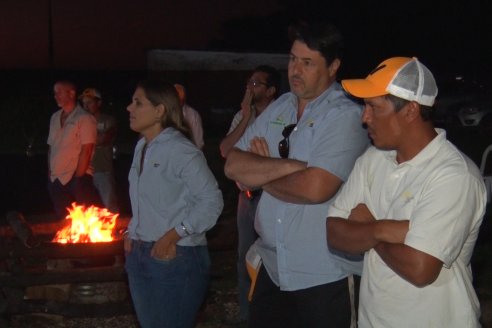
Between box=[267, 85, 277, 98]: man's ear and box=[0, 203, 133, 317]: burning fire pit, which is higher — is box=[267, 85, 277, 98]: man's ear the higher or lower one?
the higher one

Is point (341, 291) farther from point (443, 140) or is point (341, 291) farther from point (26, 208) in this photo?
point (26, 208)

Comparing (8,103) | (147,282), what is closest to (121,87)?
(8,103)

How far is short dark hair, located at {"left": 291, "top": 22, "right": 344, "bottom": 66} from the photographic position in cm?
431

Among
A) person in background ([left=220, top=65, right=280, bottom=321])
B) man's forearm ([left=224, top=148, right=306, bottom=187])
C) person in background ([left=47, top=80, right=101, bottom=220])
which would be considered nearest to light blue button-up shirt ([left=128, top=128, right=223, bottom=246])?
man's forearm ([left=224, top=148, right=306, bottom=187])

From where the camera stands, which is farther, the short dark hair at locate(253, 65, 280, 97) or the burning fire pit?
the burning fire pit

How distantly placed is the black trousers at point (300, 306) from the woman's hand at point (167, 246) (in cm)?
53

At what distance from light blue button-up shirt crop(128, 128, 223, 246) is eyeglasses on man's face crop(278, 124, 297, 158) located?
1.96 feet

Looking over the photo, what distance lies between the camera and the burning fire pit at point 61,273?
7195mm

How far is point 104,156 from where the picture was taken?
32.8ft

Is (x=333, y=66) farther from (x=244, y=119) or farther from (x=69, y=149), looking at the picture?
(x=69, y=149)

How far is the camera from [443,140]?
11.5 feet

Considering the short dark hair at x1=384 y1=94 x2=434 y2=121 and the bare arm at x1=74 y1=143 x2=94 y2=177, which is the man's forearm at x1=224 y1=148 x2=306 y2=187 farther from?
the bare arm at x1=74 y1=143 x2=94 y2=177

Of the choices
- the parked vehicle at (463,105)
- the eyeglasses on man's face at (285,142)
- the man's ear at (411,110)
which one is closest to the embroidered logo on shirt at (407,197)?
the man's ear at (411,110)

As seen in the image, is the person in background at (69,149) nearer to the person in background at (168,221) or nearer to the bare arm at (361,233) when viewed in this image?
the person in background at (168,221)
